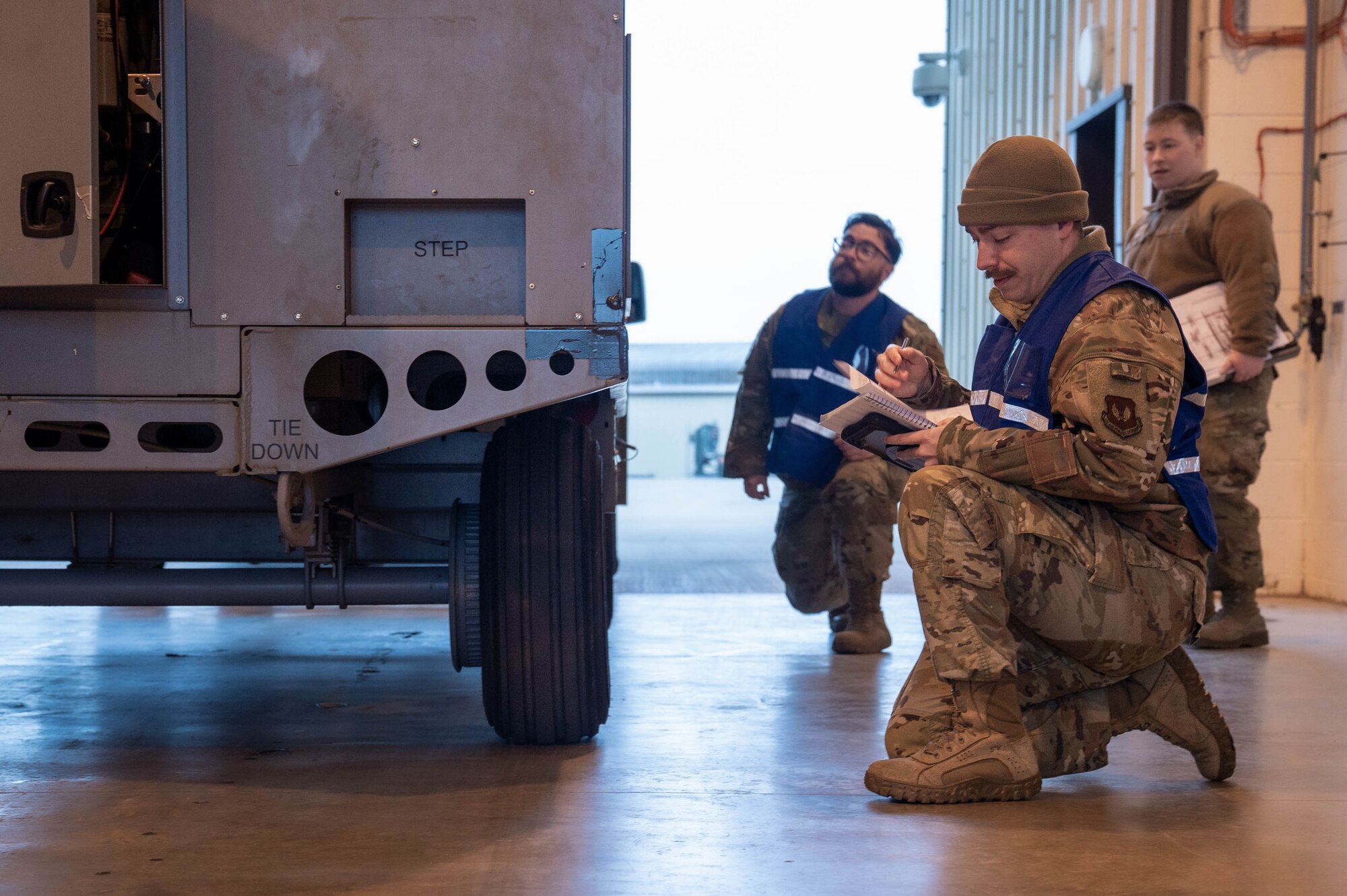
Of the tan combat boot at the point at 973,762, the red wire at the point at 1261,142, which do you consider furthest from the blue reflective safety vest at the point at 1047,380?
the red wire at the point at 1261,142

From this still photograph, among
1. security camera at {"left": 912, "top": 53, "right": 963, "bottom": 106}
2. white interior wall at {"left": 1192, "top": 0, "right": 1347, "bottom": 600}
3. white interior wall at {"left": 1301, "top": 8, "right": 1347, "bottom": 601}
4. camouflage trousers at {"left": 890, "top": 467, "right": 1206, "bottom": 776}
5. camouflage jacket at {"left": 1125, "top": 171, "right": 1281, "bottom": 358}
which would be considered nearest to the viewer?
camouflage trousers at {"left": 890, "top": 467, "right": 1206, "bottom": 776}

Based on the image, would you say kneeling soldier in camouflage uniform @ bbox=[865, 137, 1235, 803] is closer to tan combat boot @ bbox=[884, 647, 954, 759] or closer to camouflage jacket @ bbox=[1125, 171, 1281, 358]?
tan combat boot @ bbox=[884, 647, 954, 759]

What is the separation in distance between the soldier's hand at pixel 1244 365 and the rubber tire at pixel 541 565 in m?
2.92

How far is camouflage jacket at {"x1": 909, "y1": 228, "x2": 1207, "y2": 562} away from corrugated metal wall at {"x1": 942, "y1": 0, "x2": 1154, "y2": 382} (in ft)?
13.2

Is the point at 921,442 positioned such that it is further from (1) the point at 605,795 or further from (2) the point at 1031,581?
(1) the point at 605,795

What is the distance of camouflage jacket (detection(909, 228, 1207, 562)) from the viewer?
2.88 metres

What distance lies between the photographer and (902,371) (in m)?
3.36

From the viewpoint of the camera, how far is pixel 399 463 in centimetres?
396

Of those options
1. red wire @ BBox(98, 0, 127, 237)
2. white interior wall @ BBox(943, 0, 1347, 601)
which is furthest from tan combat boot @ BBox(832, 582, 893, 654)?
red wire @ BBox(98, 0, 127, 237)

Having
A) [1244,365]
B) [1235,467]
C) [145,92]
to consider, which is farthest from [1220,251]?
[145,92]

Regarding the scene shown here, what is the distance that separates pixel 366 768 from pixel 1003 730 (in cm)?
144

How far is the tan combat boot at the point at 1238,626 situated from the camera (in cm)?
545

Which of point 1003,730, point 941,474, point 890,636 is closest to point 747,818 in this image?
point 1003,730

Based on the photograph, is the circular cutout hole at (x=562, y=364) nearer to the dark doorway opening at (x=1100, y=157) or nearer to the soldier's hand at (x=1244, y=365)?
the soldier's hand at (x=1244, y=365)
